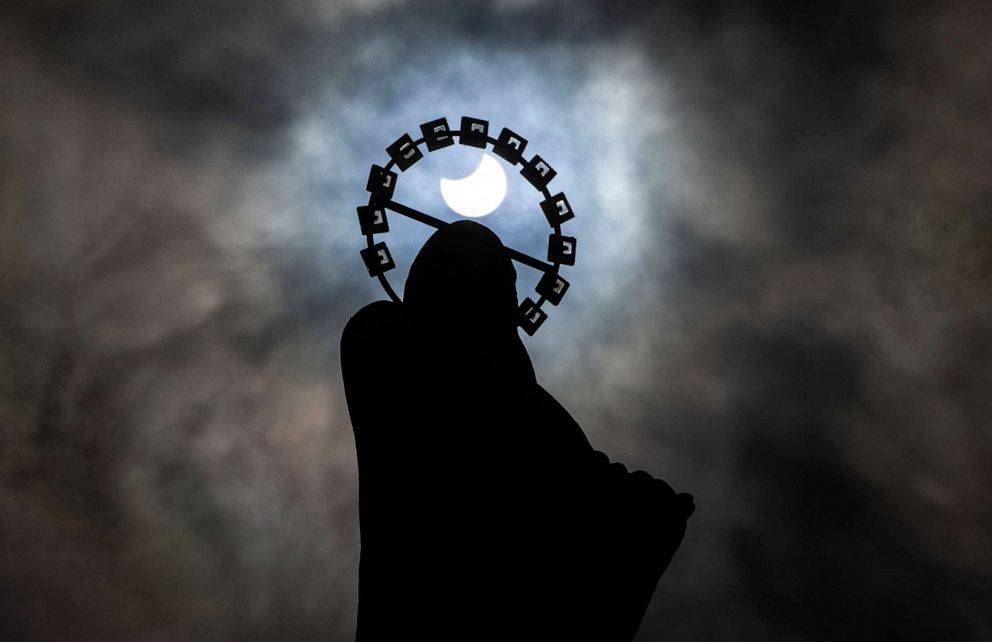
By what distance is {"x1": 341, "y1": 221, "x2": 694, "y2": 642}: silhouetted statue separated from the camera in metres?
10.4

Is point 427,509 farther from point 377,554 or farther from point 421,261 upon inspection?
point 421,261

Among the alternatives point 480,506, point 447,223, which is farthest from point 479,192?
point 480,506

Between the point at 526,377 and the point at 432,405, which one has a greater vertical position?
the point at 526,377

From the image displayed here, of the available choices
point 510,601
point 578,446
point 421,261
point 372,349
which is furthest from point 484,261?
point 510,601

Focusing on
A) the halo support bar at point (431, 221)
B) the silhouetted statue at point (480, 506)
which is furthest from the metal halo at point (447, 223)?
the silhouetted statue at point (480, 506)

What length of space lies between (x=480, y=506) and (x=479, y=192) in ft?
30.2

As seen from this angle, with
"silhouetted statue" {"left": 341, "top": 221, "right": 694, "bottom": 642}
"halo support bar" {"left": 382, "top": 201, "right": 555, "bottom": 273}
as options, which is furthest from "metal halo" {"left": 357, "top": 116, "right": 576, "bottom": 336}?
"silhouetted statue" {"left": 341, "top": 221, "right": 694, "bottom": 642}

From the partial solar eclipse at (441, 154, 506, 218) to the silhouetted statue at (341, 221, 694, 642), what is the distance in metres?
4.94

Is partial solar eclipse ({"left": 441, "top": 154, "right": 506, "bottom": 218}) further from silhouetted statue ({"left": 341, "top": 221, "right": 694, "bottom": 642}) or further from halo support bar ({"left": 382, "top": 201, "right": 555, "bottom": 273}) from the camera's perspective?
silhouetted statue ({"left": 341, "top": 221, "right": 694, "bottom": 642})

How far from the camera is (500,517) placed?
1095 cm

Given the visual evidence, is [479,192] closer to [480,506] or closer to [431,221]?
[431,221]

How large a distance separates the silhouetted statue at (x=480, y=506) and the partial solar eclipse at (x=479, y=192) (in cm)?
494

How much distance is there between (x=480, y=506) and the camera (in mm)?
10969

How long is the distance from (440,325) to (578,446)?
3914 millimetres
